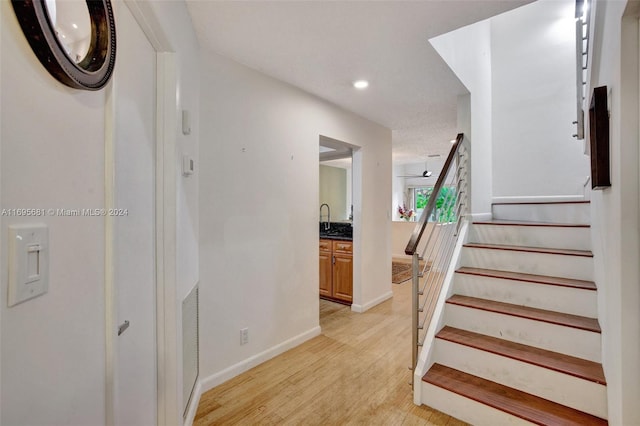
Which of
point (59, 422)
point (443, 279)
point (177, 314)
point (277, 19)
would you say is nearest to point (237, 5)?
point (277, 19)

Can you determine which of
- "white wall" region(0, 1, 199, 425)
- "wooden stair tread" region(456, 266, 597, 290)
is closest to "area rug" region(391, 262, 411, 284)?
"wooden stair tread" region(456, 266, 597, 290)

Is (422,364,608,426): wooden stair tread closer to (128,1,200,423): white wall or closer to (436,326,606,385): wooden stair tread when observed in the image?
(436,326,606,385): wooden stair tread

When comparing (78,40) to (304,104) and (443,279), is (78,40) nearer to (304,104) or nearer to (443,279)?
(304,104)

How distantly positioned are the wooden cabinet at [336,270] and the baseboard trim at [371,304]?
0.18 m

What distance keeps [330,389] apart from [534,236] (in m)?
2.16

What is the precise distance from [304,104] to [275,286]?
1704 millimetres

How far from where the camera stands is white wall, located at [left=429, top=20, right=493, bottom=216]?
2.50 metres

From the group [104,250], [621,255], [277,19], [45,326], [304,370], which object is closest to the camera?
[45,326]

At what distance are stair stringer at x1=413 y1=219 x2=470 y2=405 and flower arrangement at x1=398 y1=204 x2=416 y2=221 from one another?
505 cm

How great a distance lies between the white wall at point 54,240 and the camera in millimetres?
523

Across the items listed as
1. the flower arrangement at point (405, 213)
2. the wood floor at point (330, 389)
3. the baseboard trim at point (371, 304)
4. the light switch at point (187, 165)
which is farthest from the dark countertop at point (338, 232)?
the flower arrangement at point (405, 213)

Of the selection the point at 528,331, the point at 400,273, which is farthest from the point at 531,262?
the point at 400,273

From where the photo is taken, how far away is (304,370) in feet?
7.53

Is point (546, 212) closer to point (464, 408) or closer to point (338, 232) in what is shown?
point (464, 408)
